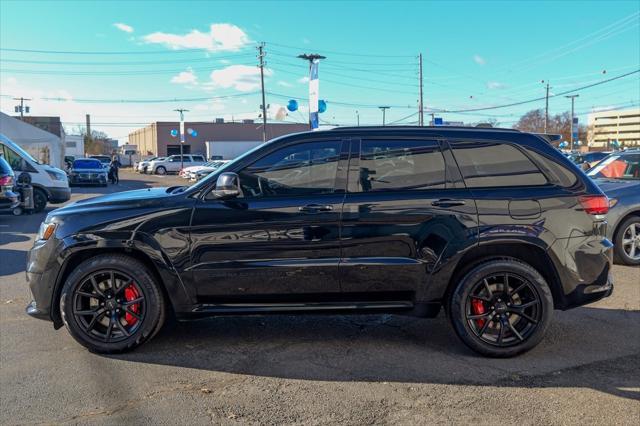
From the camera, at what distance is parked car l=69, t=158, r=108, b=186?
3022cm

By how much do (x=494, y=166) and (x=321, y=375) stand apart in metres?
2.26

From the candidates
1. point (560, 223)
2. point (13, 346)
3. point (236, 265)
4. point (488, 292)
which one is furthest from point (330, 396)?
point (13, 346)

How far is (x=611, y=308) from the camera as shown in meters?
5.77

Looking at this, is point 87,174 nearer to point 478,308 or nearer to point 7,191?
point 7,191

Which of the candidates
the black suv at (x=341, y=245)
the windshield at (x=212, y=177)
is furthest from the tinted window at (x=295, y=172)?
the windshield at (x=212, y=177)

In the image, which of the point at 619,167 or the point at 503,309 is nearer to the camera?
the point at 503,309

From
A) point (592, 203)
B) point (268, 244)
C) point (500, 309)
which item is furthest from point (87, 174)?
point (592, 203)

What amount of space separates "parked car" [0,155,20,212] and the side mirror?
11066 mm

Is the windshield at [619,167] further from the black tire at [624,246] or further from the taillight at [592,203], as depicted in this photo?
the taillight at [592,203]

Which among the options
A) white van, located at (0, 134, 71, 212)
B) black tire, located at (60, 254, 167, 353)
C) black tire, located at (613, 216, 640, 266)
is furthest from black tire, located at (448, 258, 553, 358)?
white van, located at (0, 134, 71, 212)

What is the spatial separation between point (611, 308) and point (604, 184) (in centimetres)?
331

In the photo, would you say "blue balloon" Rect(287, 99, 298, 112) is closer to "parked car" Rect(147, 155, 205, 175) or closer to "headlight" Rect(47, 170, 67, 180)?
"headlight" Rect(47, 170, 67, 180)

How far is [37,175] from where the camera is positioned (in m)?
16.2

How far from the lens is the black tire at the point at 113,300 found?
431 cm
